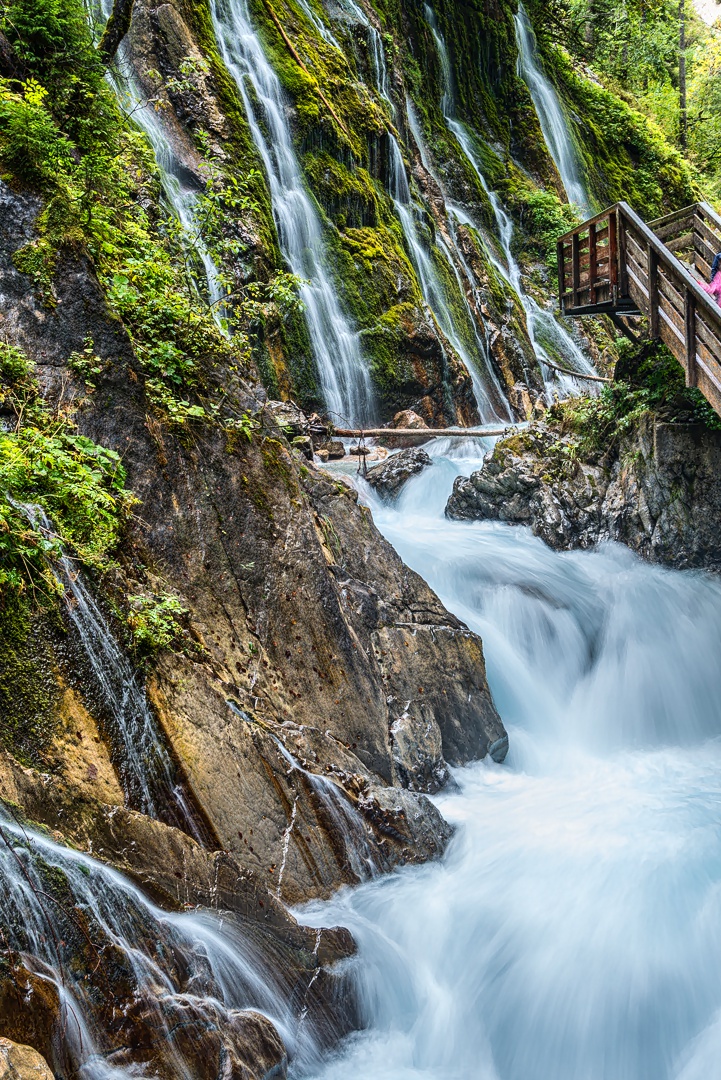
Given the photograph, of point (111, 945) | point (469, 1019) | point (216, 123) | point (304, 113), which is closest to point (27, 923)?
point (111, 945)

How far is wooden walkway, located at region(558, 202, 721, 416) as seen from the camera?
25.4 ft

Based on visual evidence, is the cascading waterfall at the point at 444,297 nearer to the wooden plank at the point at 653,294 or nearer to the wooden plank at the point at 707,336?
the wooden plank at the point at 653,294

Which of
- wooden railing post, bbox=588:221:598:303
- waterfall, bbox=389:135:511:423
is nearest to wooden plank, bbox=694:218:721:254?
wooden railing post, bbox=588:221:598:303

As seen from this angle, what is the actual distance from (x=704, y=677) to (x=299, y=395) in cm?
814

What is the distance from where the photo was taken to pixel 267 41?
16.0 metres

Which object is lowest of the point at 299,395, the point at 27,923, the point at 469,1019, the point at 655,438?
the point at 469,1019

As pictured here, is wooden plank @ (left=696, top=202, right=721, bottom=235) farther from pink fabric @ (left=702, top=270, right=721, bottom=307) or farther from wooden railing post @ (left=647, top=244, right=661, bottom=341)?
pink fabric @ (left=702, top=270, right=721, bottom=307)

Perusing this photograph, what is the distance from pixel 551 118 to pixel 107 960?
2926 cm

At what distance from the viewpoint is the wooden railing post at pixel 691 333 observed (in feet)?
26.0

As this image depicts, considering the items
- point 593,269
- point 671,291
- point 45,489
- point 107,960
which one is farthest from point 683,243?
point 107,960

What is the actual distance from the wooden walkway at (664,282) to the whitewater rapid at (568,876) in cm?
319

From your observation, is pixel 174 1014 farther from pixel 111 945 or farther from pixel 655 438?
pixel 655 438

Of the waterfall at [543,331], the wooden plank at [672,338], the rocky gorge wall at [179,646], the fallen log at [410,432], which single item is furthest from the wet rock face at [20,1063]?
the waterfall at [543,331]

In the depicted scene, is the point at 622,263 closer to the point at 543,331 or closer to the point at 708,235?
the point at 708,235
